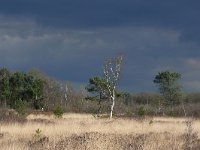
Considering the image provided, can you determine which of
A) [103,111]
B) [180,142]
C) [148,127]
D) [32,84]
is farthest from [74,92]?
[180,142]

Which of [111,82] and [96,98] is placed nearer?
[111,82]

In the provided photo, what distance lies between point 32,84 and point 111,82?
2558 centimetres

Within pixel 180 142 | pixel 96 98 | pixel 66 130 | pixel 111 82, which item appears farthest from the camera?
pixel 96 98

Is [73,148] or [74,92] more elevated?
[74,92]

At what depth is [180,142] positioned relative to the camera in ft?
53.8

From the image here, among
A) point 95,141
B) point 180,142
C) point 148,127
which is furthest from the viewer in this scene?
point 148,127

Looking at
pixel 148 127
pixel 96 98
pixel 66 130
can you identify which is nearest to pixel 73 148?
pixel 66 130

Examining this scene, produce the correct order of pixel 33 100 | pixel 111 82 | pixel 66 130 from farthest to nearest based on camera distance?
pixel 33 100
pixel 111 82
pixel 66 130

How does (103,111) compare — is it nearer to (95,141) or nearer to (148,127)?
(148,127)

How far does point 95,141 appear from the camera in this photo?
15242mm

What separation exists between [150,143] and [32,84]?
175 feet

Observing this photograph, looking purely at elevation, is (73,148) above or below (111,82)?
below

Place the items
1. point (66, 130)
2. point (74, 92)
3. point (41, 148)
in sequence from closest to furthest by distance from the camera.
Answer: point (41, 148) → point (66, 130) → point (74, 92)

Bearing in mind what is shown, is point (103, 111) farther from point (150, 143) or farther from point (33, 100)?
point (150, 143)
